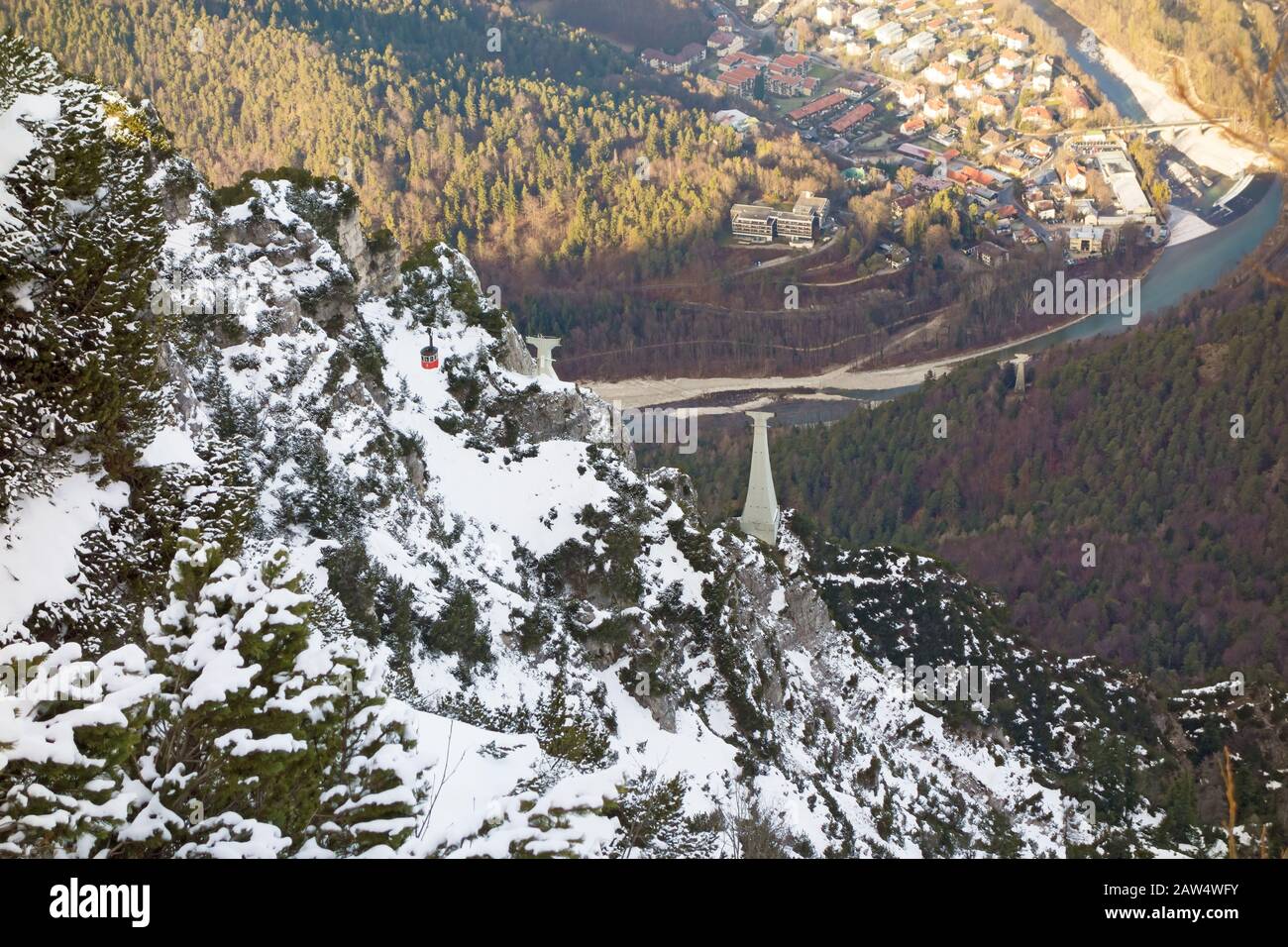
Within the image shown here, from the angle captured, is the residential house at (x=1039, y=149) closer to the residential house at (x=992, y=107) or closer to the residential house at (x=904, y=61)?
the residential house at (x=992, y=107)

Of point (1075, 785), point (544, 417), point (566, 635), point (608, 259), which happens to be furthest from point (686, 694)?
point (608, 259)

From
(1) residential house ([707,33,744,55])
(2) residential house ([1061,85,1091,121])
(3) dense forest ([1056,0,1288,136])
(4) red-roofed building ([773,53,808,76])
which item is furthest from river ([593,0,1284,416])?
(1) residential house ([707,33,744,55])

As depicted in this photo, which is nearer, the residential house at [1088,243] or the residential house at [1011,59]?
the residential house at [1088,243]

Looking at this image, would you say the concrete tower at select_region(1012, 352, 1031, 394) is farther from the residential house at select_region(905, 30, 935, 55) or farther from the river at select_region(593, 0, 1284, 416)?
the residential house at select_region(905, 30, 935, 55)

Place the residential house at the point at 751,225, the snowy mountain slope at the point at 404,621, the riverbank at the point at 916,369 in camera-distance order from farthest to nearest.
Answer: the residential house at the point at 751,225 → the riverbank at the point at 916,369 → the snowy mountain slope at the point at 404,621

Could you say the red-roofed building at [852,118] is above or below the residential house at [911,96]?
below

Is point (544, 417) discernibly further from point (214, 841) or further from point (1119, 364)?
point (1119, 364)

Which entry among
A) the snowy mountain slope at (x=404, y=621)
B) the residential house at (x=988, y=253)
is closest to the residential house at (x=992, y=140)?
the residential house at (x=988, y=253)
